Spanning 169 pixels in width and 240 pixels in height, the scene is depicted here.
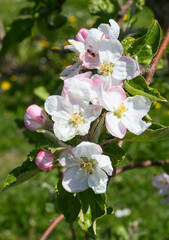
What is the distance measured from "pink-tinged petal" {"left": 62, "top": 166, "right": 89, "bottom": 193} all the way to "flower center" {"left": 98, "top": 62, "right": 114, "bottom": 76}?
319 mm

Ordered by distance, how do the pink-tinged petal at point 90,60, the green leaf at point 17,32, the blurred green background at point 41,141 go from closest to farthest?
the pink-tinged petal at point 90,60, the blurred green background at point 41,141, the green leaf at point 17,32

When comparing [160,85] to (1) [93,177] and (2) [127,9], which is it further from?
(1) [93,177]

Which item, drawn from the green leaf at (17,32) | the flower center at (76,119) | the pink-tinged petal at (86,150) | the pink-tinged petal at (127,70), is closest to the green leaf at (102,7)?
the green leaf at (17,32)

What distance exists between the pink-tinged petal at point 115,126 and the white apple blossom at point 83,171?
2.6 inches

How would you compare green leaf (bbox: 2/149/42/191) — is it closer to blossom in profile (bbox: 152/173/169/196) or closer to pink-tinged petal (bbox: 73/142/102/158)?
pink-tinged petal (bbox: 73/142/102/158)

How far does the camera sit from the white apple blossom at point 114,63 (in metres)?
1.07

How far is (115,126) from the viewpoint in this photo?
3.44ft

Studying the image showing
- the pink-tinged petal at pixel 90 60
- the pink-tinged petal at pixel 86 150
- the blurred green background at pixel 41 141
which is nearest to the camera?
the pink-tinged petal at pixel 86 150

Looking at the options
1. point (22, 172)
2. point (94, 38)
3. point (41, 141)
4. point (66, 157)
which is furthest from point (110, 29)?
point (41, 141)

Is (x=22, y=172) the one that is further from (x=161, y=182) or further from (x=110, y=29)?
(x=161, y=182)

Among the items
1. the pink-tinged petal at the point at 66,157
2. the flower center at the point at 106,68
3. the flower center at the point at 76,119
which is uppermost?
the flower center at the point at 106,68

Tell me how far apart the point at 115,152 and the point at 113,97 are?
18 cm

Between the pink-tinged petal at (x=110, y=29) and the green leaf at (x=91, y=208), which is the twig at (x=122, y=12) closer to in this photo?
the pink-tinged petal at (x=110, y=29)

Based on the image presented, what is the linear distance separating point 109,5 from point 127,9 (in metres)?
0.12
